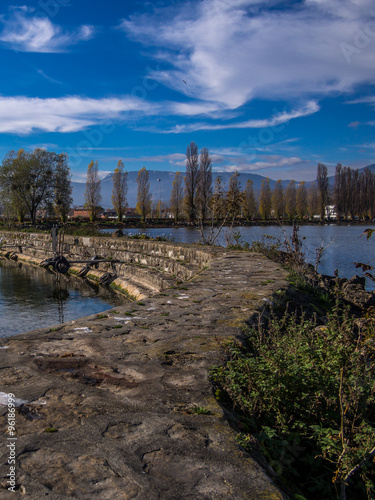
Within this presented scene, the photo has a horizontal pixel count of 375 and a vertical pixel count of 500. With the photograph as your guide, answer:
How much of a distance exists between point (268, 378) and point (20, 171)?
44.5 m

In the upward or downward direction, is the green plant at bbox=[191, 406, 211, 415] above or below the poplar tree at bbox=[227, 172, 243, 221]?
below

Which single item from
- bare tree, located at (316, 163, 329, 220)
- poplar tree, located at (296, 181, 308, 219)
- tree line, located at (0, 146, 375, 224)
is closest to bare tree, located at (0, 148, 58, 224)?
tree line, located at (0, 146, 375, 224)

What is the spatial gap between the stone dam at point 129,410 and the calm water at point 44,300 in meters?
5.23

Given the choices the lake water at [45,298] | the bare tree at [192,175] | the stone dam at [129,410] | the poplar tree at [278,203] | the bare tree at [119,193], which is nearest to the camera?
the stone dam at [129,410]

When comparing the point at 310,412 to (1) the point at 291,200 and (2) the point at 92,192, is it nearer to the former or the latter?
(2) the point at 92,192

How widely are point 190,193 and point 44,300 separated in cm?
4381

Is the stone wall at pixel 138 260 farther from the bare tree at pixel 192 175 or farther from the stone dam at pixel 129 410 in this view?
the bare tree at pixel 192 175

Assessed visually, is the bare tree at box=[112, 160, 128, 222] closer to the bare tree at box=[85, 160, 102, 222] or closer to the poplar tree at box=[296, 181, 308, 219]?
the bare tree at box=[85, 160, 102, 222]

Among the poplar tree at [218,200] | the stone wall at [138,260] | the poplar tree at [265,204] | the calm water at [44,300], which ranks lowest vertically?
the calm water at [44,300]

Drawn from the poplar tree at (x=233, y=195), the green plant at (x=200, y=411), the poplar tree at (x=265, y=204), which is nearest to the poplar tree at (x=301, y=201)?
the poplar tree at (x=265, y=204)

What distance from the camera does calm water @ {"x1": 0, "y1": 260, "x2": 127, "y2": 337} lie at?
9.34 m

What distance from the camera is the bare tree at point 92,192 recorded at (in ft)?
202

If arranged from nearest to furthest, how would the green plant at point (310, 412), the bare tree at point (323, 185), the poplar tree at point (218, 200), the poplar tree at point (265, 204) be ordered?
the green plant at point (310, 412) → the poplar tree at point (218, 200) → the bare tree at point (323, 185) → the poplar tree at point (265, 204)

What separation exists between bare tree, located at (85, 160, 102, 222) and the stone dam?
192ft
